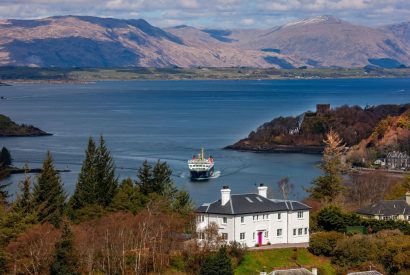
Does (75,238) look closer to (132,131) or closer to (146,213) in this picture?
(146,213)

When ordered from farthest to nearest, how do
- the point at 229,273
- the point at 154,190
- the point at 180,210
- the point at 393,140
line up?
the point at 393,140, the point at 154,190, the point at 180,210, the point at 229,273

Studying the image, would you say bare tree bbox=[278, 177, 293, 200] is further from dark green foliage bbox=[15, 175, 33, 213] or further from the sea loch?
dark green foliage bbox=[15, 175, 33, 213]

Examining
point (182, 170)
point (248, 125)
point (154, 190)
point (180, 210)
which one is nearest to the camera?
point (180, 210)

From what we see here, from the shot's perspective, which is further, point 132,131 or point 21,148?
point 132,131

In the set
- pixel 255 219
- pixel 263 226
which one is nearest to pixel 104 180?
pixel 255 219

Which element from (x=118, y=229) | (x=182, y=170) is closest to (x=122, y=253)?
(x=118, y=229)

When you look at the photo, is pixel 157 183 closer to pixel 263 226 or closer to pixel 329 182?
pixel 263 226

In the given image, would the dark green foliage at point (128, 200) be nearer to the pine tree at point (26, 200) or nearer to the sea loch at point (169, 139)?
the pine tree at point (26, 200)

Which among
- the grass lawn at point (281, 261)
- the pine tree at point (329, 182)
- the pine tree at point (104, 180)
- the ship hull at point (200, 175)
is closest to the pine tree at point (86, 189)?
the pine tree at point (104, 180)
